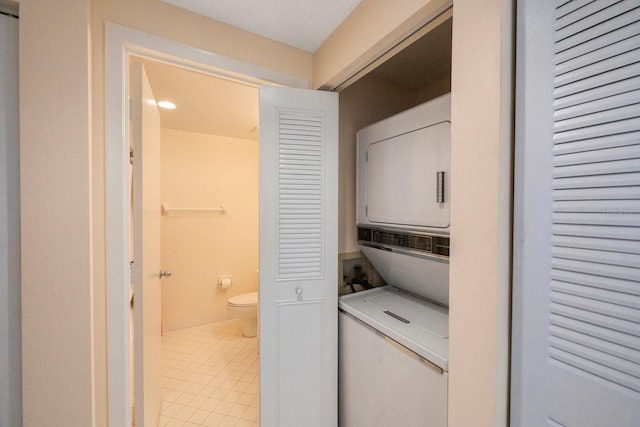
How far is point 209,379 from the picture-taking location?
2090 mm

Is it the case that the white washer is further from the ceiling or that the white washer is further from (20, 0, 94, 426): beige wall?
the ceiling

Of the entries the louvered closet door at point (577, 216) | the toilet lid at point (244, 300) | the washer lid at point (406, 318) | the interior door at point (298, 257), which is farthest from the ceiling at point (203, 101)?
the toilet lid at point (244, 300)

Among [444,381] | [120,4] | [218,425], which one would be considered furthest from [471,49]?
[218,425]

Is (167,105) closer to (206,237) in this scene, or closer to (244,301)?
(206,237)

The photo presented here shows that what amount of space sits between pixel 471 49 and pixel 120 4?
1449mm

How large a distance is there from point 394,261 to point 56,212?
165cm

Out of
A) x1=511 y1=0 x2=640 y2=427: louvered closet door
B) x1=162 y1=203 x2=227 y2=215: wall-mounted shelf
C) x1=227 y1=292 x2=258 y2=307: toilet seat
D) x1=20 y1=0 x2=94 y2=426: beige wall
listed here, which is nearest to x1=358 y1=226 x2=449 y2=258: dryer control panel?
x1=511 y1=0 x2=640 y2=427: louvered closet door

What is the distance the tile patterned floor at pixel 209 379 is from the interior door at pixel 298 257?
552 millimetres

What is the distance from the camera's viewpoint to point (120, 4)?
1.10 metres

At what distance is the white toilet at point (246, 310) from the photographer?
266cm

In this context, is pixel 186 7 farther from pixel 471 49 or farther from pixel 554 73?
pixel 554 73

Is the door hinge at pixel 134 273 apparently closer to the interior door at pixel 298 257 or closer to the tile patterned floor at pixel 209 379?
the interior door at pixel 298 257

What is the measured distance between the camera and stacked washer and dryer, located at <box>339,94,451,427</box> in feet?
3.46

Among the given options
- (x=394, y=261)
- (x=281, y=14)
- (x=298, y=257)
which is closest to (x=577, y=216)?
(x=394, y=261)
